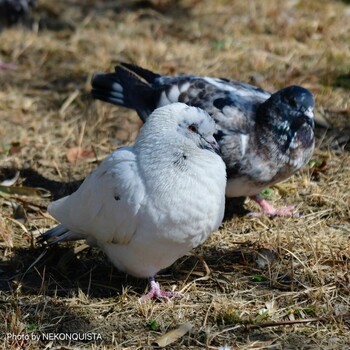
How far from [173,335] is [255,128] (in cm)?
180

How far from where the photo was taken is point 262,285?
4496mm

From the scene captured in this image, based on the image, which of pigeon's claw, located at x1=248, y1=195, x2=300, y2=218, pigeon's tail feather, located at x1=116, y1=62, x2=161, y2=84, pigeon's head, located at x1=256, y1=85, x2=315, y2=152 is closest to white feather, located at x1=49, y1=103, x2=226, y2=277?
pigeon's head, located at x1=256, y1=85, x2=315, y2=152

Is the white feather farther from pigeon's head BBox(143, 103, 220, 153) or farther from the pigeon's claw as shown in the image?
the pigeon's claw

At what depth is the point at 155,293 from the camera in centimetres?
435

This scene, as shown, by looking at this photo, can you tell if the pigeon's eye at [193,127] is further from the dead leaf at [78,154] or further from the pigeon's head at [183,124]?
the dead leaf at [78,154]

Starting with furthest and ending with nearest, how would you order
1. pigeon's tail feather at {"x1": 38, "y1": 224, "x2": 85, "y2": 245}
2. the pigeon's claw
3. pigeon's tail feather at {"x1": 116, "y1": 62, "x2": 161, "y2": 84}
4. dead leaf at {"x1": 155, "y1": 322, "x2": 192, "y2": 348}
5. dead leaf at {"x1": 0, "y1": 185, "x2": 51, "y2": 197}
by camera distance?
1. pigeon's tail feather at {"x1": 116, "y1": 62, "x2": 161, "y2": 84}
2. dead leaf at {"x1": 0, "y1": 185, "x2": 51, "y2": 197}
3. the pigeon's claw
4. pigeon's tail feather at {"x1": 38, "y1": 224, "x2": 85, "y2": 245}
5. dead leaf at {"x1": 155, "y1": 322, "x2": 192, "y2": 348}

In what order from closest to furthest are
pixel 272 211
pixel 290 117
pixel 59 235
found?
1. pixel 59 235
2. pixel 290 117
3. pixel 272 211

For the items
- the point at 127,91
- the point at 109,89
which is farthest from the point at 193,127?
the point at 109,89

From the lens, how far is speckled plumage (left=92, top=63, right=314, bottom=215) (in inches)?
202

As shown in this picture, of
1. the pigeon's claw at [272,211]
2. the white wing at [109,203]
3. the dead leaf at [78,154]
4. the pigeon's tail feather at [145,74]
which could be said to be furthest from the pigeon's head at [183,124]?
the dead leaf at [78,154]

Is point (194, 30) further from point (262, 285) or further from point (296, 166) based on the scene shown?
point (262, 285)

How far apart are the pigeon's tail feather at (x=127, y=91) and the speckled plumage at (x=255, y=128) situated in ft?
0.39

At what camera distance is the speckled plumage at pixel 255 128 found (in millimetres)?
5121

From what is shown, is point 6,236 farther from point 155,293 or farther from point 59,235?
point 155,293
